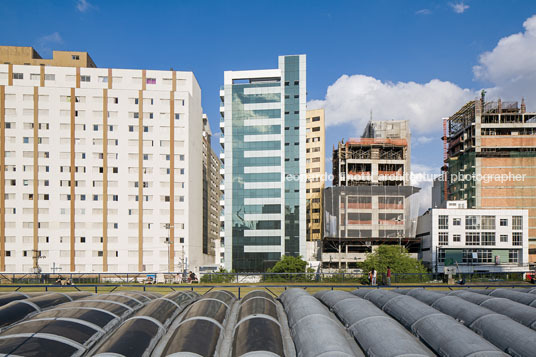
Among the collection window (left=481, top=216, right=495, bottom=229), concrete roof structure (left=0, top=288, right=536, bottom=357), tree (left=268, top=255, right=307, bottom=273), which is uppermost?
concrete roof structure (left=0, top=288, right=536, bottom=357)

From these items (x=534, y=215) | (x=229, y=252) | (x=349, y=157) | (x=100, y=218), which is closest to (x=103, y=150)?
(x=100, y=218)

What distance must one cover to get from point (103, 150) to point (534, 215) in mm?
108114

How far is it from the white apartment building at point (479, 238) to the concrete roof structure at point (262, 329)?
71.8 m

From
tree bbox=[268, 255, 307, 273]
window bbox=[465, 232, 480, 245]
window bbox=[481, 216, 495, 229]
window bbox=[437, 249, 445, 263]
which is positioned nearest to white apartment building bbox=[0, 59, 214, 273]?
tree bbox=[268, 255, 307, 273]

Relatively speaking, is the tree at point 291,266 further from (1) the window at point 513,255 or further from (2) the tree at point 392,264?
(1) the window at point 513,255

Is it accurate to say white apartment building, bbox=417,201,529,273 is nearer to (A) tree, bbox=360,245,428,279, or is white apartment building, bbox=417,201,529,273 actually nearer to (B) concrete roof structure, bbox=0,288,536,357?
(A) tree, bbox=360,245,428,279

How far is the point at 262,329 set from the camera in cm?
1073

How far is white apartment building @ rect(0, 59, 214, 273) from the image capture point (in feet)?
227

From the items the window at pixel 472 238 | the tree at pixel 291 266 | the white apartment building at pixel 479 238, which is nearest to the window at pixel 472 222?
the white apartment building at pixel 479 238

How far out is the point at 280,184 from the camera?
258 feet

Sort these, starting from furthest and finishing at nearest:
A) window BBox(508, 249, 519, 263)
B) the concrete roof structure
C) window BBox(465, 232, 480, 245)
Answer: window BBox(508, 249, 519, 263) < window BBox(465, 232, 480, 245) < the concrete roof structure

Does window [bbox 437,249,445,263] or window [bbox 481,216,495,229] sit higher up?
window [bbox 481,216,495,229]

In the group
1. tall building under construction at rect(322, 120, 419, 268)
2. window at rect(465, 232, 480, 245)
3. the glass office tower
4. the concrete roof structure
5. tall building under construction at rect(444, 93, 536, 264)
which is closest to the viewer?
the concrete roof structure

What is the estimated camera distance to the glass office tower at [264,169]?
7794cm
